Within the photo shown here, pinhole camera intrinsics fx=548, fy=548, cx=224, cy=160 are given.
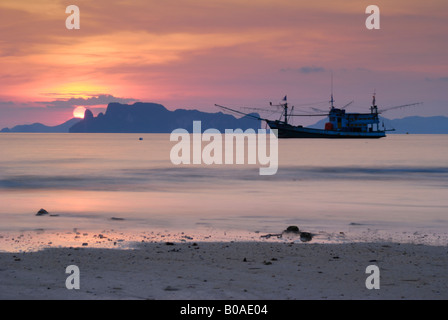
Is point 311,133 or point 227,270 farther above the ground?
point 311,133

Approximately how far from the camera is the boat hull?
183 metres

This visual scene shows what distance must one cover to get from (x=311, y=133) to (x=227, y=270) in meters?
178

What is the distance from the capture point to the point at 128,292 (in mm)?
8055

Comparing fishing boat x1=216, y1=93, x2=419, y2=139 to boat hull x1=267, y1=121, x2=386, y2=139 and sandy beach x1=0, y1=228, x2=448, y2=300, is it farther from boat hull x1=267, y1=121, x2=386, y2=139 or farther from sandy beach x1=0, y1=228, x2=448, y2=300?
sandy beach x1=0, y1=228, x2=448, y2=300

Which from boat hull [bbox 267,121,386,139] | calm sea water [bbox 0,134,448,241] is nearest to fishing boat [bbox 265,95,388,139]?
boat hull [bbox 267,121,386,139]

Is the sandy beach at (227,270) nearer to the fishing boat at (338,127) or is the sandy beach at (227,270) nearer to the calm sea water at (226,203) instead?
the calm sea water at (226,203)

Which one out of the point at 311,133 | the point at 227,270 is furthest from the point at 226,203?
the point at 311,133

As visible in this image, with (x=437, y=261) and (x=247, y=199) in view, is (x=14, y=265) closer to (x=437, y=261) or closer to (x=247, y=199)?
(x=437, y=261)

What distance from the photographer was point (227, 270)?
9617 mm

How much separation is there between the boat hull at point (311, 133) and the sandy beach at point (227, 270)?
568 feet

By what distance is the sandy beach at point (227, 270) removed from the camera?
8109 millimetres

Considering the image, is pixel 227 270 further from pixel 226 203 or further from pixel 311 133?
pixel 311 133
